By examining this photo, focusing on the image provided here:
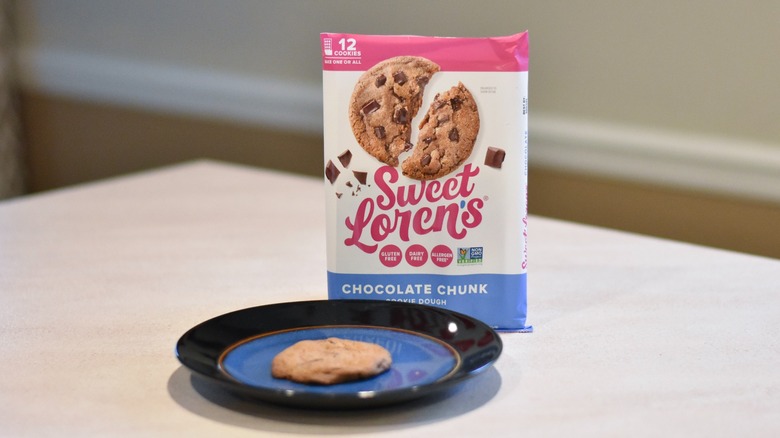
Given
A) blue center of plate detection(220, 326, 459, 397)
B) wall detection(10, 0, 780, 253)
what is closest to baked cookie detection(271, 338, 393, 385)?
blue center of plate detection(220, 326, 459, 397)

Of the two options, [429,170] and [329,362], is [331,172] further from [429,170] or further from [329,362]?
[329,362]

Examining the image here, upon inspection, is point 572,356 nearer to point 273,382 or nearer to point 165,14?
point 273,382

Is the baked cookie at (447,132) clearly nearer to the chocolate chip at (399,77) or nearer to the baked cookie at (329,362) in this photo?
the chocolate chip at (399,77)

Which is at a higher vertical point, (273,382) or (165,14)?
(165,14)

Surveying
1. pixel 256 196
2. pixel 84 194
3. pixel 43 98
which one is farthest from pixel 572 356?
pixel 43 98

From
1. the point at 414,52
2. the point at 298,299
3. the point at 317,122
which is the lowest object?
the point at 298,299

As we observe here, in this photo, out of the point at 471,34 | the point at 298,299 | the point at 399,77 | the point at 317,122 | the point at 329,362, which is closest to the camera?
the point at 329,362

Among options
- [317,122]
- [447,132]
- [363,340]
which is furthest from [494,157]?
[317,122]

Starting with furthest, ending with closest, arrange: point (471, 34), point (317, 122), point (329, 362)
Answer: point (317, 122), point (471, 34), point (329, 362)
